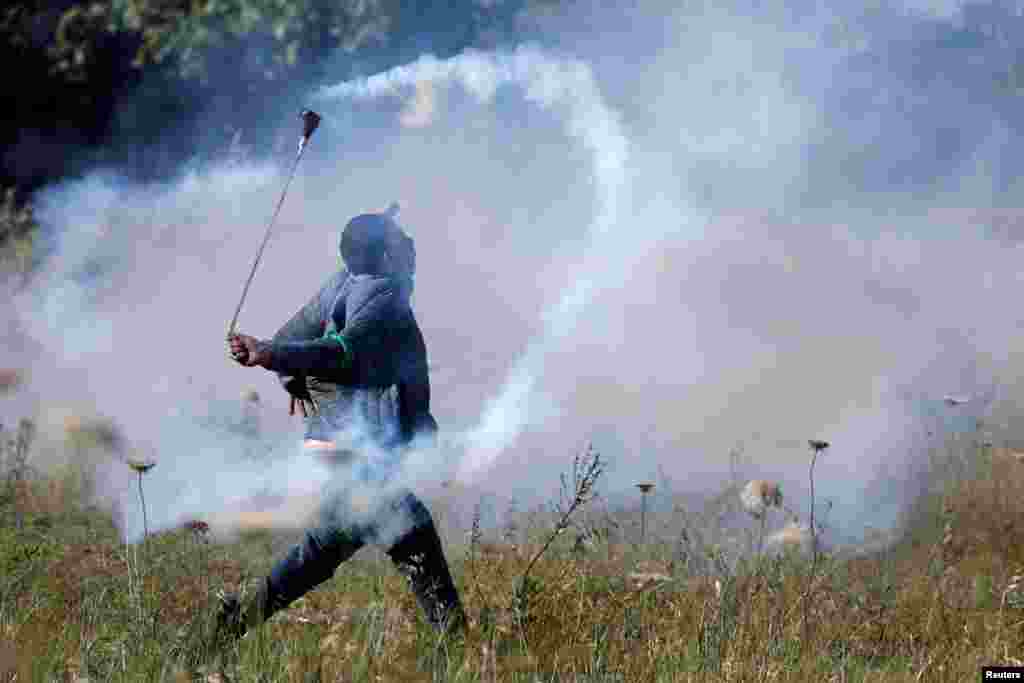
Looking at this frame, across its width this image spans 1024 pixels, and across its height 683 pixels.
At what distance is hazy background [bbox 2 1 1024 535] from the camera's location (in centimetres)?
654

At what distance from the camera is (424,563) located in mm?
3871

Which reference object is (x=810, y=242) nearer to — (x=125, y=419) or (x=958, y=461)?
(x=958, y=461)

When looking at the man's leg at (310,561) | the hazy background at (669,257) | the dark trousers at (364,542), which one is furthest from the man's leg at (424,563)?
the hazy background at (669,257)

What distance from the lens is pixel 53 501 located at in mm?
5727

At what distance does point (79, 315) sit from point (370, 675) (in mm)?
4295

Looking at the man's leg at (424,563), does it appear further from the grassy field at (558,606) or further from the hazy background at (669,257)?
the hazy background at (669,257)

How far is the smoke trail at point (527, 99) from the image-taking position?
536 cm

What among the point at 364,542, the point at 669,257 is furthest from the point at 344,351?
the point at 669,257

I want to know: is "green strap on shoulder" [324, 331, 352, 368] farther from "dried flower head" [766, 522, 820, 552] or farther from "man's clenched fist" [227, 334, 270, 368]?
"dried flower head" [766, 522, 820, 552]

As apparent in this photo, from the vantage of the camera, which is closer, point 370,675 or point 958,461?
point 370,675

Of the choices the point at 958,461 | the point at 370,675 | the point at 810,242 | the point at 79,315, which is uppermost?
the point at 810,242

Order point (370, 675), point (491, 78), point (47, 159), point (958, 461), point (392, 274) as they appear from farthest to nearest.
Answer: point (47, 159) → point (958, 461) → point (491, 78) → point (392, 274) → point (370, 675)

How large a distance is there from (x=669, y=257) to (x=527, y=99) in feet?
5.52

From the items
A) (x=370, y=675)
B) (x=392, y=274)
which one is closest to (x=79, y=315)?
(x=392, y=274)
